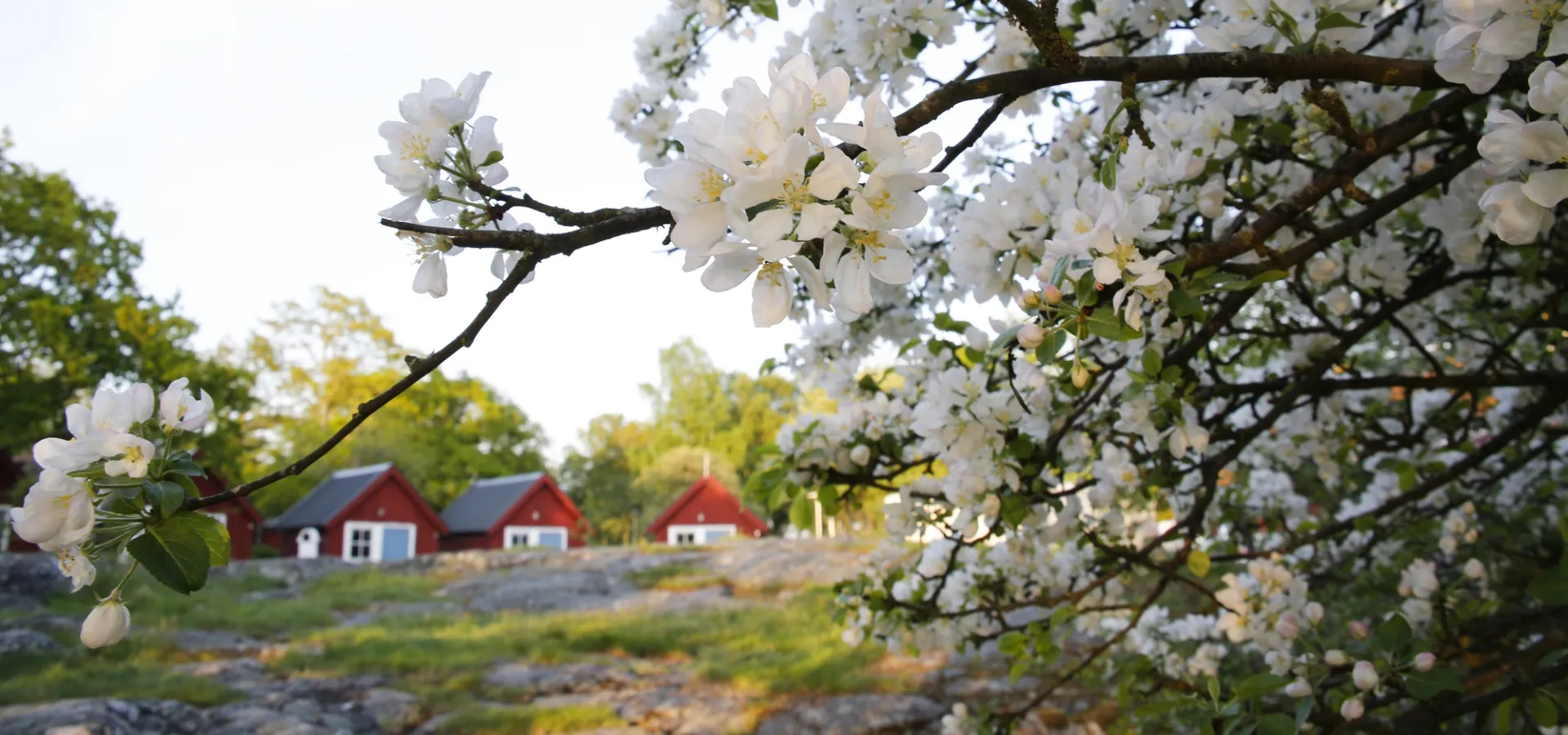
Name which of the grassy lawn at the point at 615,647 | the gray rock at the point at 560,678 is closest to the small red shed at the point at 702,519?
the grassy lawn at the point at 615,647

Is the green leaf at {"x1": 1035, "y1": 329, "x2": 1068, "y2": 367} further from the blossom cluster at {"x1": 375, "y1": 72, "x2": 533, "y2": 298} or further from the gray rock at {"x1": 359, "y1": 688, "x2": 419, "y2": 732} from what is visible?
the gray rock at {"x1": 359, "y1": 688, "x2": 419, "y2": 732}

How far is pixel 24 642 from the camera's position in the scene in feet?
18.7

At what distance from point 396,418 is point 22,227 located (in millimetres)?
10647

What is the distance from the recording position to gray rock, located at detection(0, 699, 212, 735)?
378cm

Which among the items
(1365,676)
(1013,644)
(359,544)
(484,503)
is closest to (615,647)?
(1013,644)

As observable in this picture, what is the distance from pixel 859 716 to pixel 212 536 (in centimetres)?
513

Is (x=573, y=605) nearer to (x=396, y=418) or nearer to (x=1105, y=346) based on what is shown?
(x=1105, y=346)

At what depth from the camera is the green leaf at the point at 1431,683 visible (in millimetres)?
1550

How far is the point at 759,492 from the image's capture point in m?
2.32

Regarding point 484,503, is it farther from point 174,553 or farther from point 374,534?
point 174,553

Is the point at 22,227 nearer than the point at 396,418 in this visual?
Yes

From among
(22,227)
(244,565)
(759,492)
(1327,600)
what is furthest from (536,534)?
(759,492)

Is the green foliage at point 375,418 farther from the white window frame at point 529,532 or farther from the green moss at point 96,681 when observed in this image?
the green moss at point 96,681

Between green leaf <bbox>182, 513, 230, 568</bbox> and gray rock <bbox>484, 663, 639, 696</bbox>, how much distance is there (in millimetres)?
5648
